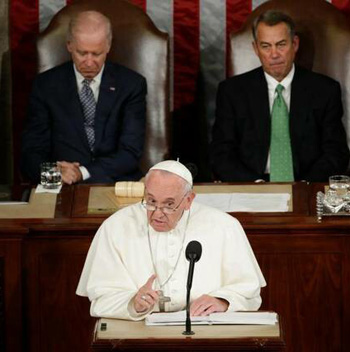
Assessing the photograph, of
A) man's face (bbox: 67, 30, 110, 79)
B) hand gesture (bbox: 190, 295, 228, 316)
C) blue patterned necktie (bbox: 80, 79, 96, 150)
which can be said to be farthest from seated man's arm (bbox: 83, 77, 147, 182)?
hand gesture (bbox: 190, 295, 228, 316)

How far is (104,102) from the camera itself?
6992 millimetres

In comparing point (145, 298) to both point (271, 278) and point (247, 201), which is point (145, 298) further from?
point (247, 201)

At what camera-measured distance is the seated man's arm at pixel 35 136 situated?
6926 mm

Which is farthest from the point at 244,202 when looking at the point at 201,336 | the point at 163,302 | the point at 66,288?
the point at 201,336

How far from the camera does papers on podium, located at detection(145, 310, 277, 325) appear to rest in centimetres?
430

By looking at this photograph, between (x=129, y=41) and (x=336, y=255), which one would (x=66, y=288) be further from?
(x=129, y=41)

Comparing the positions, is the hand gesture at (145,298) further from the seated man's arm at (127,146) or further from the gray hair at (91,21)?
the gray hair at (91,21)

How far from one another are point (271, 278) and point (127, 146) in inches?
61.7

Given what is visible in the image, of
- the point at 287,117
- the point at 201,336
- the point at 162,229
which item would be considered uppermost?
the point at 287,117

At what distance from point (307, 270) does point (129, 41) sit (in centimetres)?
210

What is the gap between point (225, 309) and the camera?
4.59 m

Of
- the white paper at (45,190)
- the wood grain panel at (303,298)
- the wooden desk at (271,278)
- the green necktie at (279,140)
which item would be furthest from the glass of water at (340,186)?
the white paper at (45,190)

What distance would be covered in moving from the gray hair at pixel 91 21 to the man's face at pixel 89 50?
3cm

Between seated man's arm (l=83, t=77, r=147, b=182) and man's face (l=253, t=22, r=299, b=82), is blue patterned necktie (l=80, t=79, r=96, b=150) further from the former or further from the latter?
man's face (l=253, t=22, r=299, b=82)
